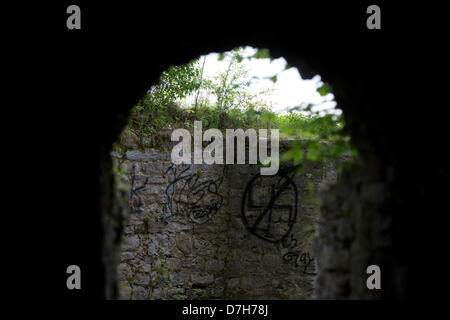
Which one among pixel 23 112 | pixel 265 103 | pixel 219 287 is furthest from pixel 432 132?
pixel 265 103

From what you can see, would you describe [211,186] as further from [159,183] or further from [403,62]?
[403,62]

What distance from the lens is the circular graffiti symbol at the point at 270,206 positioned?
5.09m

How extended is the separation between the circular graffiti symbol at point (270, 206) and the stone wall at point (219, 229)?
0.05 feet

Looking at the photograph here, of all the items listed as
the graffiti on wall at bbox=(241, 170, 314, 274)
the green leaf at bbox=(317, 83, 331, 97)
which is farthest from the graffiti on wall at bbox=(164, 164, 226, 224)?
the green leaf at bbox=(317, 83, 331, 97)

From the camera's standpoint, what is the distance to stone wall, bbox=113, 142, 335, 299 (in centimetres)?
483

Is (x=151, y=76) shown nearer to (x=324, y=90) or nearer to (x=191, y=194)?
(x=324, y=90)

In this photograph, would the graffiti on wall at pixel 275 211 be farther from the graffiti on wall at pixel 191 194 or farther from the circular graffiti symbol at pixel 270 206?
the graffiti on wall at pixel 191 194

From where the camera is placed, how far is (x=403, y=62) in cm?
166

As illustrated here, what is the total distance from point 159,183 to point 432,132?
3784 millimetres

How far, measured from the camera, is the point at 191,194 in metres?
5.05

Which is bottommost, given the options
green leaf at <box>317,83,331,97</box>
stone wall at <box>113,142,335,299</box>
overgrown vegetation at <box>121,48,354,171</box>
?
stone wall at <box>113,142,335,299</box>

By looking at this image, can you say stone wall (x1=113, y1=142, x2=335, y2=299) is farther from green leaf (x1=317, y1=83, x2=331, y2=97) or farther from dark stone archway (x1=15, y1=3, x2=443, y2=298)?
dark stone archway (x1=15, y1=3, x2=443, y2=298)

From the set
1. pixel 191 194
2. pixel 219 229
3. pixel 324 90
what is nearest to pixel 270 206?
pixel 219 229

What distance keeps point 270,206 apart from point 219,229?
796mm
